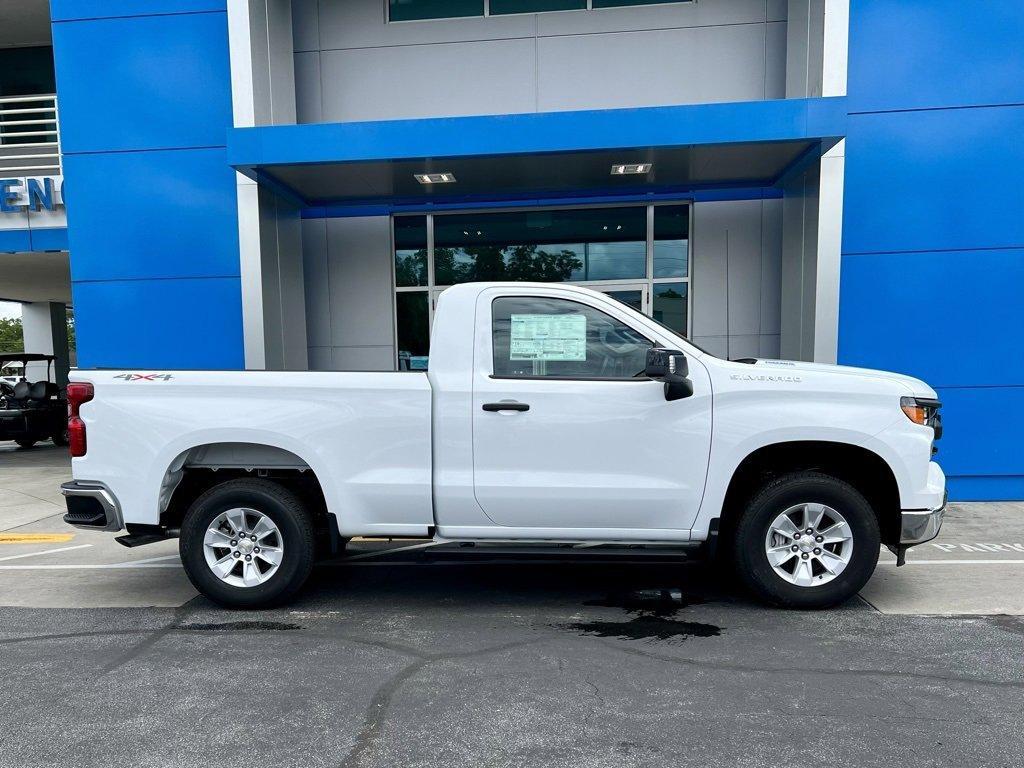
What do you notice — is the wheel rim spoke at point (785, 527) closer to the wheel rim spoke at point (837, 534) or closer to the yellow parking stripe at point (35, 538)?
the wheel rim spoke at point (837, 534)

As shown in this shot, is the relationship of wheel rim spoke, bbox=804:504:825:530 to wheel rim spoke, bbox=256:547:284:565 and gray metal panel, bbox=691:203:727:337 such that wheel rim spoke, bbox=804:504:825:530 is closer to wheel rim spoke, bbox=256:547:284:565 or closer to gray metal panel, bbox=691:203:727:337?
wheel rim spoke, bbox=256:547:284:565

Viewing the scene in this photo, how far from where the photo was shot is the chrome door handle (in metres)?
4.51

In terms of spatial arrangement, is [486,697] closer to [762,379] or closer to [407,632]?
[407,632]

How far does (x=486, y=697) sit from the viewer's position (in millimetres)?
3523

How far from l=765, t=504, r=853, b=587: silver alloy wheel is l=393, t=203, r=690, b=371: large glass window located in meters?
5.51

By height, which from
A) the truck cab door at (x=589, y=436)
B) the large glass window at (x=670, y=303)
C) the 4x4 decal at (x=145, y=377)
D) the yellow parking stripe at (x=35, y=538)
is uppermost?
the large glass window at (x=670, y=303)

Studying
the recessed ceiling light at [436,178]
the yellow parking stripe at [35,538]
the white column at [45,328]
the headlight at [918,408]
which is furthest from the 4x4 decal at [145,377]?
the white column at [45,328]

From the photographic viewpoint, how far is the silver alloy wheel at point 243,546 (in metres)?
4.73

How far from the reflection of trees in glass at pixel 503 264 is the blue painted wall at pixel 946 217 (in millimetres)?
3634

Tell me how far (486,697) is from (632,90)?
8.42 m

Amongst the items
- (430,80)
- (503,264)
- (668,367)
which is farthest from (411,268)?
(668,367)

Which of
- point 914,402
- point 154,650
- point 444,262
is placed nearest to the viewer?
point 154,650

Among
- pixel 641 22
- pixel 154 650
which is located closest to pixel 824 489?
pixel 154 650

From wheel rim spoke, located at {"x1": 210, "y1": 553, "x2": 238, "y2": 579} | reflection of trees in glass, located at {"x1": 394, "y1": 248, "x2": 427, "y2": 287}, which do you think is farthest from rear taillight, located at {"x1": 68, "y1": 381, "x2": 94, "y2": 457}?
reflection of trees in glass, located at {"x1": 394, "y1": 248, "x2": 427, "y2": 287}
